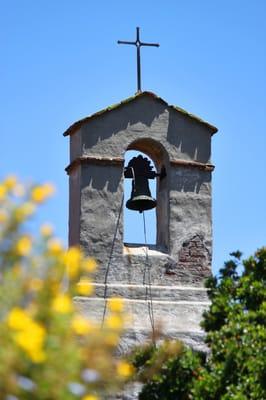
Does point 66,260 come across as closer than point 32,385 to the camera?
No

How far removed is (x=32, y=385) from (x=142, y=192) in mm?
6747

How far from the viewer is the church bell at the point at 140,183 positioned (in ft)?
32.9

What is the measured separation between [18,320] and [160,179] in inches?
279

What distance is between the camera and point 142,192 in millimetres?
10086

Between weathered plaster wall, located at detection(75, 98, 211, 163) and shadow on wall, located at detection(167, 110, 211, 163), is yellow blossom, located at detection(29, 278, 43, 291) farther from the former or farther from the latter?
shadow on wall, located at detection(167, 110, 211, 163)

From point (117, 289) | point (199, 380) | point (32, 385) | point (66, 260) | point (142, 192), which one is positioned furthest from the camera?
point (142, 192)

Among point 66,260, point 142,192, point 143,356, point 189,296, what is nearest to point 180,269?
point 189,296

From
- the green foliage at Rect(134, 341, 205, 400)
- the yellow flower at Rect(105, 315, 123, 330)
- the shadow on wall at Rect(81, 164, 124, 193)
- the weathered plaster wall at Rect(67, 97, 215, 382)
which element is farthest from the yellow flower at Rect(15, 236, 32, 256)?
the shadow on wall at Rect(81, 164, 124, 193)

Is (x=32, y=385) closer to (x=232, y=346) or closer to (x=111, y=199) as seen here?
(x=232, y=346)

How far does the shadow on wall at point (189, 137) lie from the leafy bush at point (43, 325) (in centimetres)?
636

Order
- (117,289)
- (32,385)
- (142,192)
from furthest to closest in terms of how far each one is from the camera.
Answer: (142,192) < (117,289) < (32,385)

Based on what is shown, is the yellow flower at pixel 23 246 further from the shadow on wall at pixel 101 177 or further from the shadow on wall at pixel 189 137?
the shadow on wall at pixel 189 137

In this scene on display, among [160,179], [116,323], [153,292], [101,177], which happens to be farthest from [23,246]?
[160,179]

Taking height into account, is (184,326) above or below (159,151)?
below
